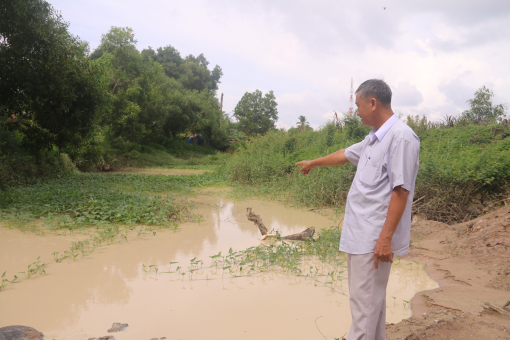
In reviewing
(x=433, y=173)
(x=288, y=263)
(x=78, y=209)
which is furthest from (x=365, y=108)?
(x=78, y=209)

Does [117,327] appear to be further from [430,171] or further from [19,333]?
[430,171]

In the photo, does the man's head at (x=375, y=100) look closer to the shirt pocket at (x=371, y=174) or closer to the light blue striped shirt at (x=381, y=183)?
the light blue striped shirt at (x=381, y=183)

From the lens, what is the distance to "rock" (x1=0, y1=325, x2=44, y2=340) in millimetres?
2472

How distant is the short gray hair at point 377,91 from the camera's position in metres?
1.97

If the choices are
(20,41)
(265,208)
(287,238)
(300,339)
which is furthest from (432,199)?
(20,41)

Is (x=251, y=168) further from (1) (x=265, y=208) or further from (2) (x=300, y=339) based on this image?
(2) (x=300, y=339)

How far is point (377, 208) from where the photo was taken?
1.88m

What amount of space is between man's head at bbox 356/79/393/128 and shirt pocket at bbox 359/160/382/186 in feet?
0.94

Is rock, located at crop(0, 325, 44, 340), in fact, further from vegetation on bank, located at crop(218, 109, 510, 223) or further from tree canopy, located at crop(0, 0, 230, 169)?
tree canopy, located at crop(0, 0, 230, 169)

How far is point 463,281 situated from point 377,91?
10.3 ft

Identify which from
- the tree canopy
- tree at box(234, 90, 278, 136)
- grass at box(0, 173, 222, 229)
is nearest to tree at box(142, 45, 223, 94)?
tree at box(234, 90, 278, 136)

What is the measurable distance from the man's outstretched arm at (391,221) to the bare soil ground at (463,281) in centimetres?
105

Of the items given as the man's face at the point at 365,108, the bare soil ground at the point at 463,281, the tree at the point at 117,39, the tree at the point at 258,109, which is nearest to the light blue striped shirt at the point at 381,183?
the man's face at the point at 365,108

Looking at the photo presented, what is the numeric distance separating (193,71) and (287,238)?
3829 centimetres
